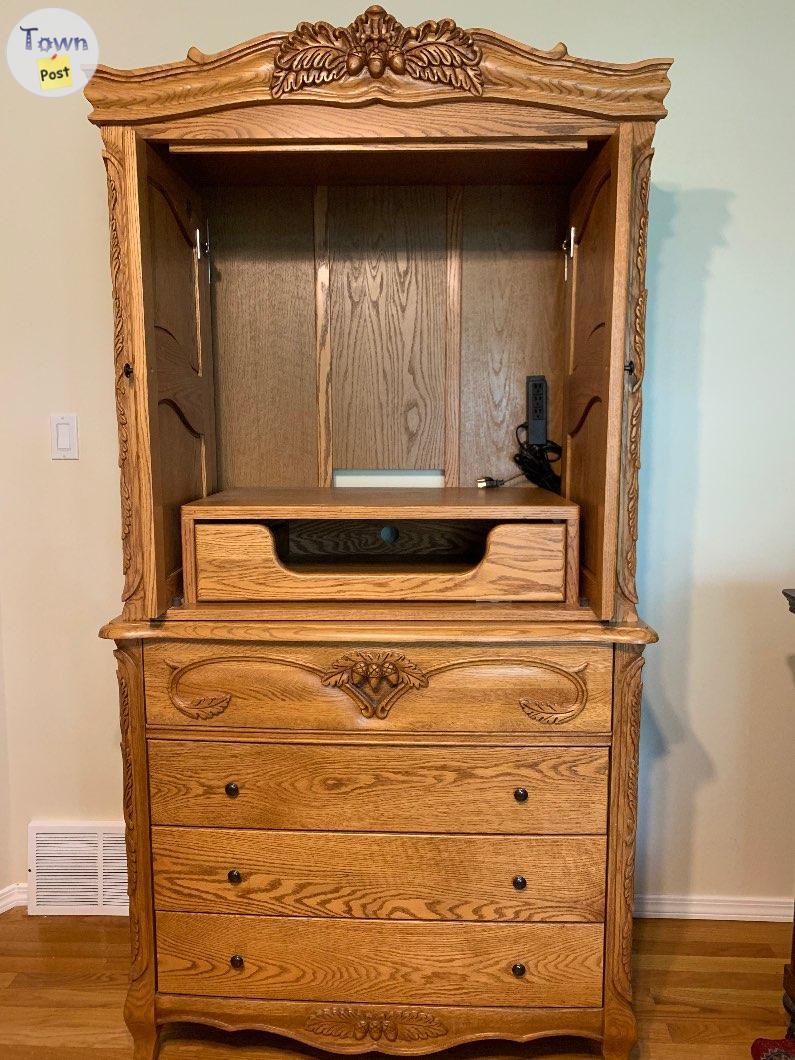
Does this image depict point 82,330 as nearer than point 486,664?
No

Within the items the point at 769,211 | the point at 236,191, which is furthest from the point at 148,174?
the point at 769,211

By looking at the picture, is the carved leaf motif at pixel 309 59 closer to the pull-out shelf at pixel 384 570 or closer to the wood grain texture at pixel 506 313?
the wood grain texture at pixel 506 313

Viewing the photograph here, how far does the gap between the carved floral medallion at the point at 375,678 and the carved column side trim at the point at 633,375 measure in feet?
1.29

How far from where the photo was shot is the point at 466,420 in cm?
178

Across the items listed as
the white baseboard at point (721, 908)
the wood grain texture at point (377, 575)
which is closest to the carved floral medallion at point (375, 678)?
the wood grain texture at point (377, 575)

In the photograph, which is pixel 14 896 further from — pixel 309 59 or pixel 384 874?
pixel 309 59

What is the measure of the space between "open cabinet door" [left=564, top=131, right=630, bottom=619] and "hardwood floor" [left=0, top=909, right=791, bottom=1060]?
97 centimetres

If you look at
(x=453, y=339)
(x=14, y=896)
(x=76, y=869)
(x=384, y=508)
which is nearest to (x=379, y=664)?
(x=384, y=508)

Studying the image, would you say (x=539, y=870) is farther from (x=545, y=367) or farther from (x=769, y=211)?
(x=769, y=211)

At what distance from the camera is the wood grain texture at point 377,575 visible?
4.58ft

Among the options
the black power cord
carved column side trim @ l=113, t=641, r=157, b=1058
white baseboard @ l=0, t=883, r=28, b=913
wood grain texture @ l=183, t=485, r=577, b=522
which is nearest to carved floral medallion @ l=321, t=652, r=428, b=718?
wood grain texture @ l=183, t=485, r=577, b=522

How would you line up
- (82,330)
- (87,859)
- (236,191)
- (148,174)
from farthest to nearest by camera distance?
(87,859) → (82,330) → (236,191) → (148,174)

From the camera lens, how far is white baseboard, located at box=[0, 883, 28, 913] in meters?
1.98

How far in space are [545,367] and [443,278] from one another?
314 millimetres
